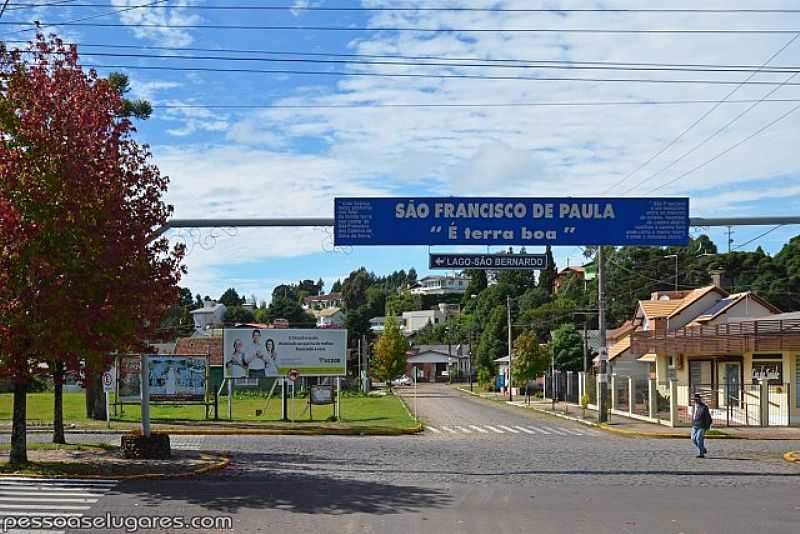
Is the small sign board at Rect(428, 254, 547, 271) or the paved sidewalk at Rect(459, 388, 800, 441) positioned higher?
the small sign board at Rect(428, 254, 547, 271)

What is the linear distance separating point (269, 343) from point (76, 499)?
25118mm

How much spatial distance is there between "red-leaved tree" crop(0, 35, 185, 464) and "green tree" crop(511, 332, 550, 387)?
156 ft

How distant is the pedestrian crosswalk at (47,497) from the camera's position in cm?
1294

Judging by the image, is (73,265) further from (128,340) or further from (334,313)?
(334,313)

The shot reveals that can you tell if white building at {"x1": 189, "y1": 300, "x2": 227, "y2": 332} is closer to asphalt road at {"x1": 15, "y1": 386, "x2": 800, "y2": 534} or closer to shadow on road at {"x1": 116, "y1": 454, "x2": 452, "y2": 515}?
asphalt road at {"x1": 15, "y1": 386, "x2": 800, "y2": 534}

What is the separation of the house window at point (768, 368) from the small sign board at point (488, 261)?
19.0m

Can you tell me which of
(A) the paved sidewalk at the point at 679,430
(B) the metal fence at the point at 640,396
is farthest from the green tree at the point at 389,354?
(A) the paved sidewalk at the point at 679,430

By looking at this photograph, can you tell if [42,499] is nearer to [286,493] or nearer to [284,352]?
[286,493]

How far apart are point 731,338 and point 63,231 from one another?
29779mm

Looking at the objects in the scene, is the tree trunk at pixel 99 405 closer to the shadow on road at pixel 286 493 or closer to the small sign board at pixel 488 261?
the shadow on road at pixel 286 493

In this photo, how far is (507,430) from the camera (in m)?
36.3

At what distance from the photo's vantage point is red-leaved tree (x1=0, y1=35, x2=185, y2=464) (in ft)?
55.4

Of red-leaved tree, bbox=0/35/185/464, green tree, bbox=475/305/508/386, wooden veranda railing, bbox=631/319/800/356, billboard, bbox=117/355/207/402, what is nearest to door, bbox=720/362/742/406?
wooden veranda railing, bbox=631/319/800/356

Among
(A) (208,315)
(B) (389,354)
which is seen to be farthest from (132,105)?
(A) (208,315)
